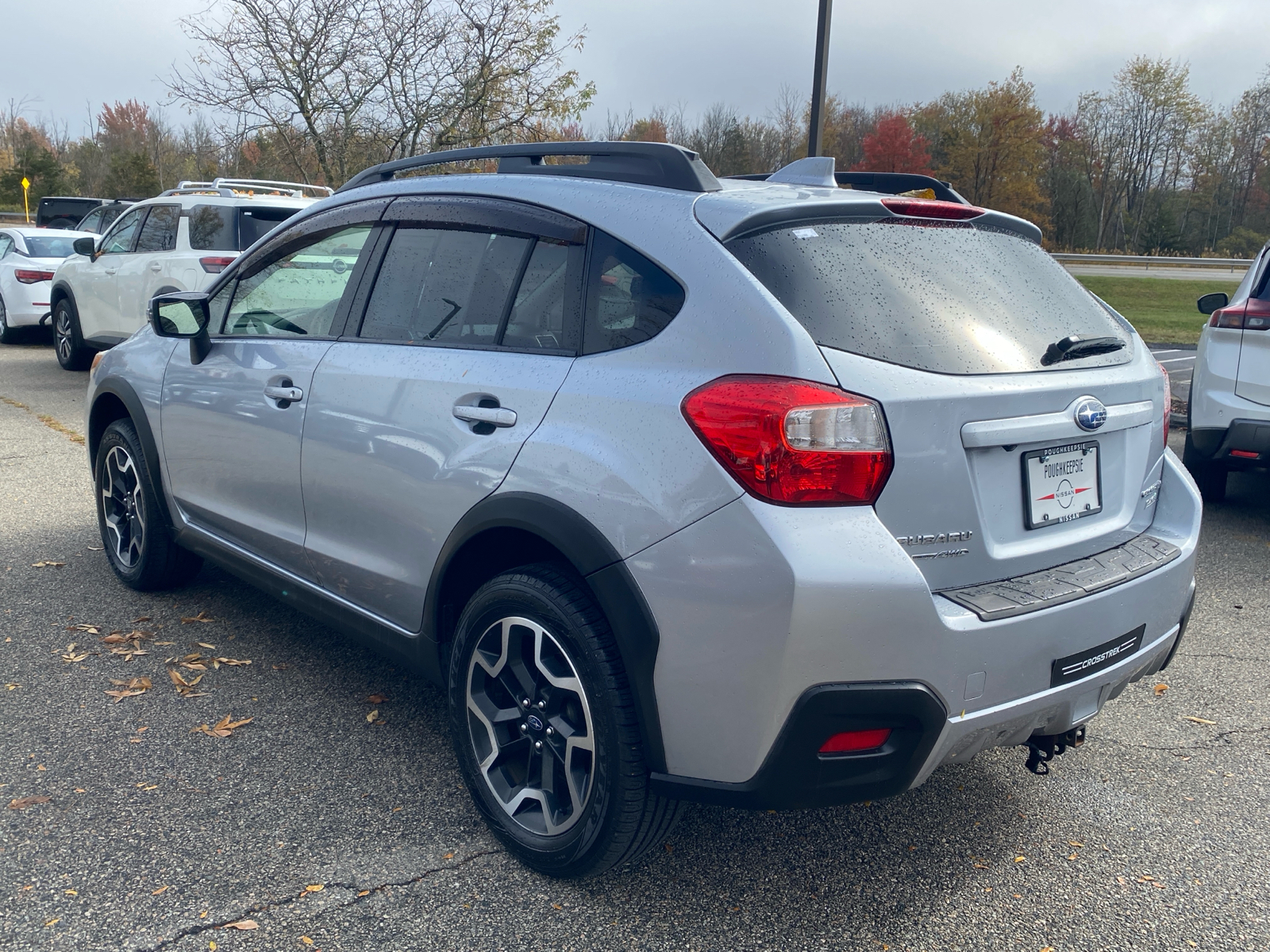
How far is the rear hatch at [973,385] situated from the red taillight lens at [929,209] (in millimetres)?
28

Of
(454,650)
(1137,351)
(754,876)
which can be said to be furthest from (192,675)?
(1137,351)

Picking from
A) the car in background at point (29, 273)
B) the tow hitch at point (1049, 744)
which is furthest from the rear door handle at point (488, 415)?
the car in background at point (29, 273)

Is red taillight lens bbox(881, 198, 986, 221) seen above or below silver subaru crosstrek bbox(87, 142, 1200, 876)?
above

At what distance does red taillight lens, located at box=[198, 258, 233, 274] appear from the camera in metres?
9.92

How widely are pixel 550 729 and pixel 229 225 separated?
29.2 feet

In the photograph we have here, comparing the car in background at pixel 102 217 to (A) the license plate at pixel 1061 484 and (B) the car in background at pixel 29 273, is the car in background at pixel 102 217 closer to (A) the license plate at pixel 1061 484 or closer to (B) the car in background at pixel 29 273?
(B) the car in background at pixel 29 273

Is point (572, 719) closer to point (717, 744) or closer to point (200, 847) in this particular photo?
point (717, 744)

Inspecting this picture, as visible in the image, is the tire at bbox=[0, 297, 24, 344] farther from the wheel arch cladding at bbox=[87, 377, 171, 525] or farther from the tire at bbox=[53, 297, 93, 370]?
the wheel arch cladding at bbox=[87, 377, 171, 525]

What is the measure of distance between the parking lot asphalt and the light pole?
30.6ft

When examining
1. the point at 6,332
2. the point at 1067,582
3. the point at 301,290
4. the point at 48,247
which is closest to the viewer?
the point at 1067,582

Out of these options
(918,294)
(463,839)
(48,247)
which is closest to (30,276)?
(48,247)

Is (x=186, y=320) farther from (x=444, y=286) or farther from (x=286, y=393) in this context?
(x=444, y=286)

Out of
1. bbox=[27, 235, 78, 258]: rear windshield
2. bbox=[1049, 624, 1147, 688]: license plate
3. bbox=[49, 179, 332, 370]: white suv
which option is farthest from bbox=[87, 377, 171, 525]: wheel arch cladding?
bbox=[27, 235, 78, 258]: rear windshield

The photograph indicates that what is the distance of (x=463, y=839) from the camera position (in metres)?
2.81
